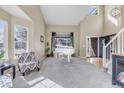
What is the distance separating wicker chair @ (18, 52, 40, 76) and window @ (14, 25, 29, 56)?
2.07 ft

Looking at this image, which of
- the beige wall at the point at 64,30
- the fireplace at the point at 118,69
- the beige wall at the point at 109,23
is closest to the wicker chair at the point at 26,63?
the fireplace at the point at 118,69

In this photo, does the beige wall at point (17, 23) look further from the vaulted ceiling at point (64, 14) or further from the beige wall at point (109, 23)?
the beige wall at point (109, 23)

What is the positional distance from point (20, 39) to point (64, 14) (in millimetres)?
4617

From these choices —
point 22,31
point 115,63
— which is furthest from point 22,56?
point 115,63

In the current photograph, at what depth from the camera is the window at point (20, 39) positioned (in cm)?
588

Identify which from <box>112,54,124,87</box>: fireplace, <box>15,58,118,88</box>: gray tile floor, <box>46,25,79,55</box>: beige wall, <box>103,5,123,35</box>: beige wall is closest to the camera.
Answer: <box>112,54,124,87</box>: fireplace

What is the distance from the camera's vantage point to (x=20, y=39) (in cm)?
620

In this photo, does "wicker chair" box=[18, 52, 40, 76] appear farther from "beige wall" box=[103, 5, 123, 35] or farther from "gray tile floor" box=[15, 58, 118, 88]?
"beige wall" box=[103, 5, 123, 35]

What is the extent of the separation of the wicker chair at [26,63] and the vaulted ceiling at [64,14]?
4.07 metres

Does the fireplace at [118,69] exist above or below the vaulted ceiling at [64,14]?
below

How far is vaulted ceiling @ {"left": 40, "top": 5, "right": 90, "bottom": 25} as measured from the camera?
8.85 meters

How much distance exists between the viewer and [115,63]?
3646 millimetres

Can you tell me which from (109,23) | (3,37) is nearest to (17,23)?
(3,37)

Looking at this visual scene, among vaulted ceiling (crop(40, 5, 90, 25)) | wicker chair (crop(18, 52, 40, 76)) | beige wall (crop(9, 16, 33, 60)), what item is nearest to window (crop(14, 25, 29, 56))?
beige wall (crop(9, 16, 33, 60))
